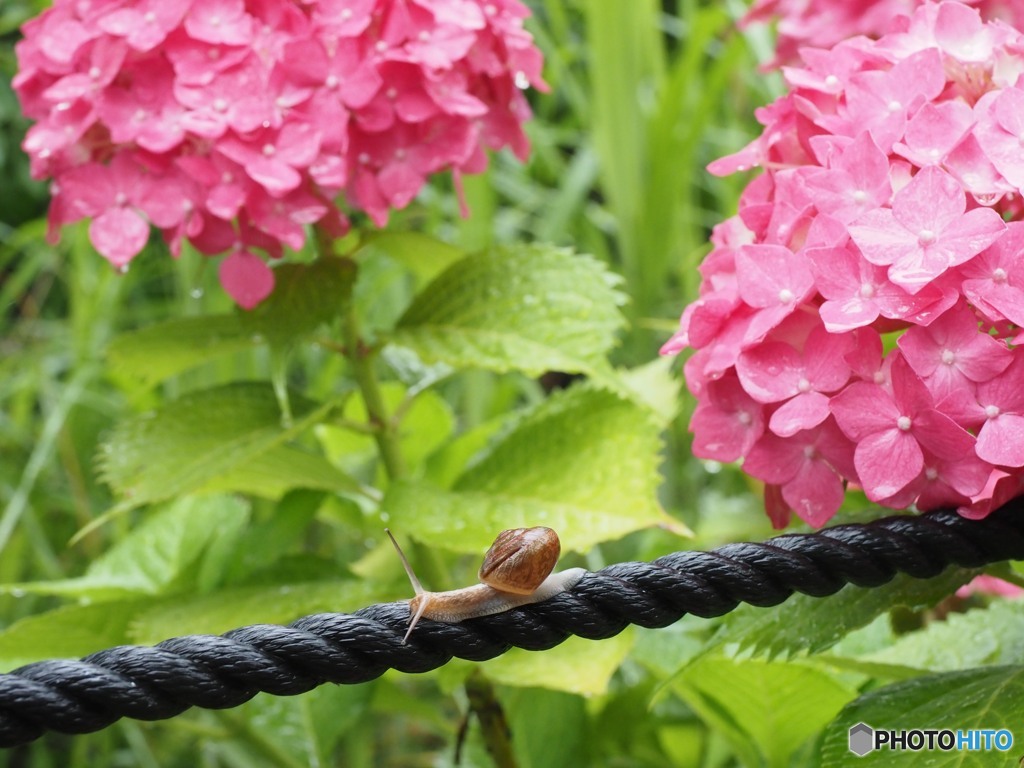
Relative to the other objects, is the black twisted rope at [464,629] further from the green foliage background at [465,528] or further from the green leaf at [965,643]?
the green leaf at [965,643]

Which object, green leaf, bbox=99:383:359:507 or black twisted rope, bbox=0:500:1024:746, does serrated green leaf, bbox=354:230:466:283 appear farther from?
black twisted rope, bbox=0:500:1024:746

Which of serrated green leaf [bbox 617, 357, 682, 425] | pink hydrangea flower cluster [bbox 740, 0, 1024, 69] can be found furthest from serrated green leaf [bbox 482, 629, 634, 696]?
pink hydrangea flower cluster [bbox 740, 0, 1024, 69]

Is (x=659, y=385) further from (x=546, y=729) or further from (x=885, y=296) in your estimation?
(x=885, y=296)

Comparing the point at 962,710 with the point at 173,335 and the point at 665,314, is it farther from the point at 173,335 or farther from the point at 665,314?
the point at 665,314

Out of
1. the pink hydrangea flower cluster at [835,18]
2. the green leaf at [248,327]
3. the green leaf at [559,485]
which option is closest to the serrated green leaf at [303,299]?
the green leaf at [248,327]

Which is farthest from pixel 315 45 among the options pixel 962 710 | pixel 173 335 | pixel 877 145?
pixel 962 710

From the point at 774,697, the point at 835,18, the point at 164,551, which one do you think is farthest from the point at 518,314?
the point at 835,18
